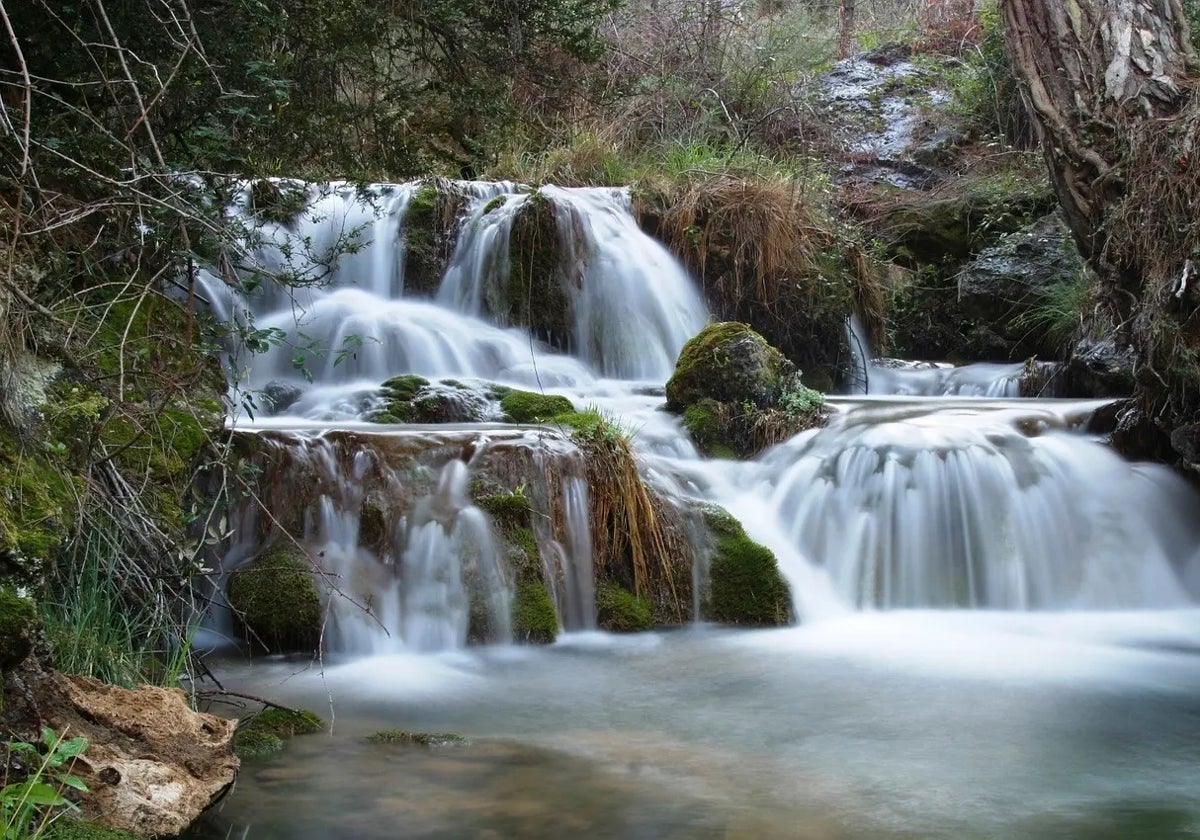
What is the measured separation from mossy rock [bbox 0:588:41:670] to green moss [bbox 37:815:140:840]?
43 cm

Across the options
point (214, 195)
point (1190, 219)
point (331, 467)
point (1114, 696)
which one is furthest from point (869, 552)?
point (214, 195)

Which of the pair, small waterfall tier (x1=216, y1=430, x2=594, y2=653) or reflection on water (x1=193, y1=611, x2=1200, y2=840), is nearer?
reflection on water (x1=193, y1=611, x2=1200, y2=840)

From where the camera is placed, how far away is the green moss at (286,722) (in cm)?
406

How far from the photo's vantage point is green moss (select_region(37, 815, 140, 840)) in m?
2.55

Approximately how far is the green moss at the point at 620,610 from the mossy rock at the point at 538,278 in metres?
4.01

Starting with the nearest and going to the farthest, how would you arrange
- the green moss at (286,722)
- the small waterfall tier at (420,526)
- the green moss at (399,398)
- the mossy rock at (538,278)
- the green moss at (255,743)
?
the green moss at (255,743) → the green moss at (286,722) → the small waterfall tier at (420,526) → the green moss at (399,398) → the mossy rock at (538,278)

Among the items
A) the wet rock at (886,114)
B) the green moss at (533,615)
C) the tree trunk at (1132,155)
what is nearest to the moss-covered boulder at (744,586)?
the green moss at (533,615)

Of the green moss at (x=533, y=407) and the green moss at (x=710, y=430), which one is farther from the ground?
the green moss at (x=533, y=407)

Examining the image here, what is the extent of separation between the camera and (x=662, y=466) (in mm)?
7141

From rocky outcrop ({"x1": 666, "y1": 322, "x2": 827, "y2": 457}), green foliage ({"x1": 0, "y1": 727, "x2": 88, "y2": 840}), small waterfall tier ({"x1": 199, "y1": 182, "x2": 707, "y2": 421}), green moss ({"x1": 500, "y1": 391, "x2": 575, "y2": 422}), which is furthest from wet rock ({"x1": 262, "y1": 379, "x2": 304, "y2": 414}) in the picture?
green foliage ({"x1": 0, "y1": 727, "x2": 88, "y2": 840})

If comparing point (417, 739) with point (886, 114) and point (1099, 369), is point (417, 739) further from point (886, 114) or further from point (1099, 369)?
point (886, 114)

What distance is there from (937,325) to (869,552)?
6311 mm

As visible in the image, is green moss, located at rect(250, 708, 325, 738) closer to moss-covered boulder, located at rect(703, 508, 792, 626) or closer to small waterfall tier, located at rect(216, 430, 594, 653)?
small waterfall tier, located at rect(216, 430, 594, 653)

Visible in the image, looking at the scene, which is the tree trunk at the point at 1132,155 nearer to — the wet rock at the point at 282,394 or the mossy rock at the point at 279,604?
the mossy rock at the point at 279,604
